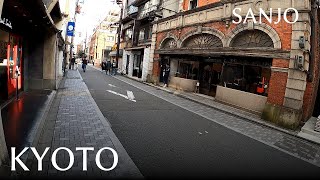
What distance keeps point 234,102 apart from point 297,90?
3.53 metres

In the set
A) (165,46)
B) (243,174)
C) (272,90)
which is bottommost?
(243,174)

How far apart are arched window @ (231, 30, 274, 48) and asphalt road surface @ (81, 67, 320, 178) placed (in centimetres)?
540

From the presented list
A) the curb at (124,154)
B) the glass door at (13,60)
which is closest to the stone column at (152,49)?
the glass door at (13,60)

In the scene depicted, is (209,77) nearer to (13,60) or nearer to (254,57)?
(254,57)

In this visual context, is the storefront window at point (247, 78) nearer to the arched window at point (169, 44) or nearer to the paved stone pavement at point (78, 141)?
the arched window at point (169, 44)

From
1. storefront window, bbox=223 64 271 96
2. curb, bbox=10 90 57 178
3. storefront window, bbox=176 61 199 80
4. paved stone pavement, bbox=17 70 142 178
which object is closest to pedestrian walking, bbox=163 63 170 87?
storefront window, bbox=176 61 199 80

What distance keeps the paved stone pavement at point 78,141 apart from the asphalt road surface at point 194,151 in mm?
300

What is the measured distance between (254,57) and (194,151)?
7995mm

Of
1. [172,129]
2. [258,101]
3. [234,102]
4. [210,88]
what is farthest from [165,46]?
[172,129]

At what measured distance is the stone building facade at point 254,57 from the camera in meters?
10.2

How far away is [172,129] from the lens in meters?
7.96

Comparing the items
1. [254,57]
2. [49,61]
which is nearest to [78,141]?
[49,61]

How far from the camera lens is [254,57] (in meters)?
12.3

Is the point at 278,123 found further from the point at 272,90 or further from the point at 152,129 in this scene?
the point at 152,129
